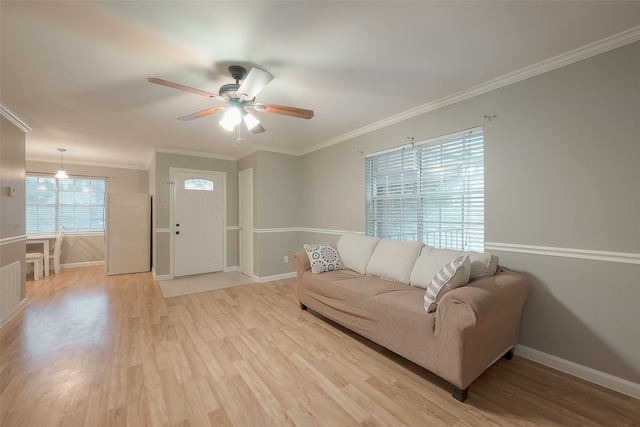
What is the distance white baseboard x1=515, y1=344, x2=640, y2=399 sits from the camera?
5.78 ft

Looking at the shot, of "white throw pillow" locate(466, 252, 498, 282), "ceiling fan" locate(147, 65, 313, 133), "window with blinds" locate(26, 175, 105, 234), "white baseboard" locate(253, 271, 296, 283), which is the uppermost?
"ceiling fan" locate(147, 65, 313, 133)

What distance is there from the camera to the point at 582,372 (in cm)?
194

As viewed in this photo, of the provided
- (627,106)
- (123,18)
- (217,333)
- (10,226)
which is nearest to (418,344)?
(217,333)

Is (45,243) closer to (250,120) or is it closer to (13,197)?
(13,197)

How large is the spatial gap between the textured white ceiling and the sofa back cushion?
1639mm

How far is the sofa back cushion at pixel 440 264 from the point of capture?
217 centimetres

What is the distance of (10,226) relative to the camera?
3080 millimetres

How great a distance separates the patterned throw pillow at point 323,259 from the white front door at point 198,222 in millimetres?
2929

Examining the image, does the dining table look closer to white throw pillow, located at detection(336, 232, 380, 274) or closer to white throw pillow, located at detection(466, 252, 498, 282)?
white throw pillow, located at detection(336, 232, 380, 274)

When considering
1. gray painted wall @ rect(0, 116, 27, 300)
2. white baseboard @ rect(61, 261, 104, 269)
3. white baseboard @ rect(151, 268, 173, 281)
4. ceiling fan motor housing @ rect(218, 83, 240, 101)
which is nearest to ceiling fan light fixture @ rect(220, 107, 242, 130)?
ceiling fan motor housing @ rect(218, 83, 240, 101)

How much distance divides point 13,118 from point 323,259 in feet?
13.7

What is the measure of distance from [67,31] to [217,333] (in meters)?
2.76

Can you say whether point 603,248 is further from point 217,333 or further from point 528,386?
point 217,333

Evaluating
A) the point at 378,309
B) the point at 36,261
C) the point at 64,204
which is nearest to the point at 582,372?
the point at 378,309
